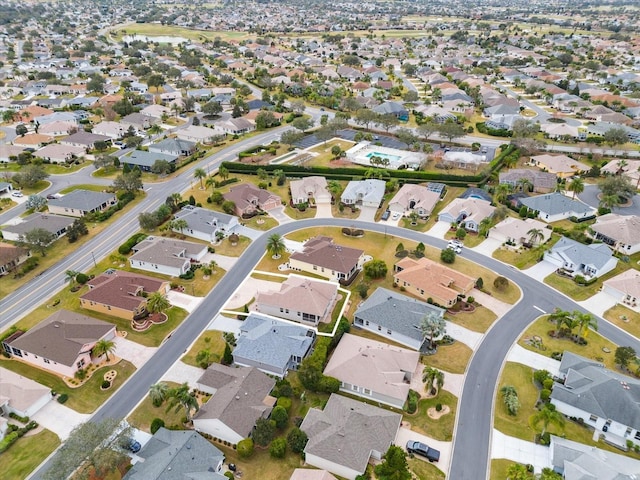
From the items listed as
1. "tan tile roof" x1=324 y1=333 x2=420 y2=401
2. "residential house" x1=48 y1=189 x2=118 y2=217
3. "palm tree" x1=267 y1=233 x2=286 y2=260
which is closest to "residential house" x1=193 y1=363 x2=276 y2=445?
"tan tile roof" x1=324 y1=333 x2=420 y2=401

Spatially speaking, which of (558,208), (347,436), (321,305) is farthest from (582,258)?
(347,436)

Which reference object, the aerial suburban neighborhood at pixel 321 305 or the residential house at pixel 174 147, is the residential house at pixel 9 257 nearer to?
the aerial suburban neighborhood at pixel 321 305

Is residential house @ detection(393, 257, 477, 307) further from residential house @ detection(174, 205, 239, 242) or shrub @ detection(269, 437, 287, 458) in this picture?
residential house @ detection(174, 205, 239, 242)

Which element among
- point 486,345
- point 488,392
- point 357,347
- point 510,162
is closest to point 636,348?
point 486,345

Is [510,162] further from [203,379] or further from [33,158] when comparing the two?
[33,158]

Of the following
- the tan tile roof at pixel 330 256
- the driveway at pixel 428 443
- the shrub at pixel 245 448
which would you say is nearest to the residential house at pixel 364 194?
the tan tile roof at pixel 330 256

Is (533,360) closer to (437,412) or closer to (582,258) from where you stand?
(437,412)
